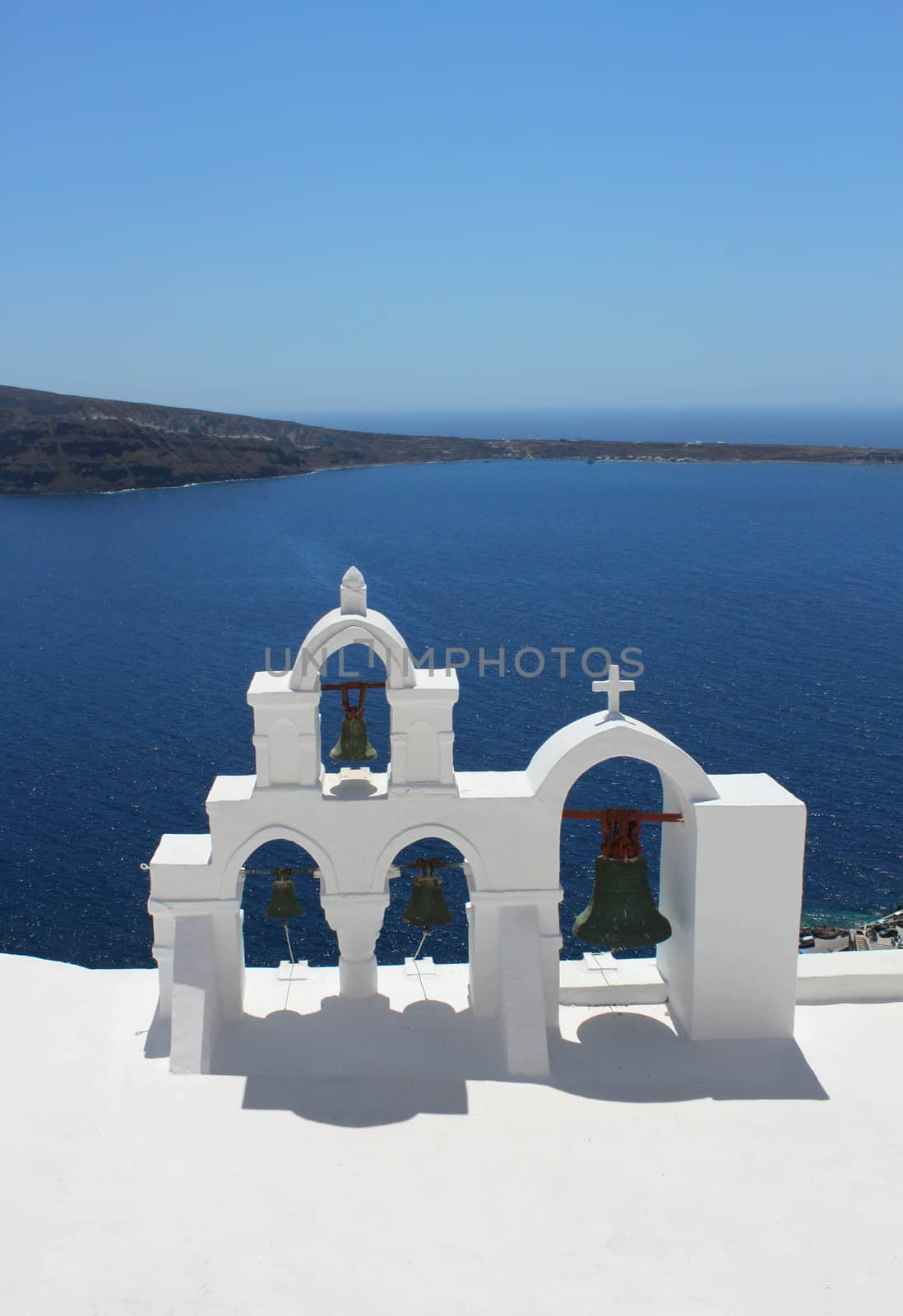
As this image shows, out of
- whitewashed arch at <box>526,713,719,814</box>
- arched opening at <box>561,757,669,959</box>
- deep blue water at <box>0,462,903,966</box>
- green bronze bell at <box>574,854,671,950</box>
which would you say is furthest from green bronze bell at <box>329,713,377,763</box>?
deep blue water at <box>0,462,903,966</box>

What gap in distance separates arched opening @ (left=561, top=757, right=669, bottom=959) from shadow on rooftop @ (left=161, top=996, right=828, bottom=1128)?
1546cm

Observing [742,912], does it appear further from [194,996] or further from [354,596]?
[194,996]

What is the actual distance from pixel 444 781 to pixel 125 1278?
5.02 metres

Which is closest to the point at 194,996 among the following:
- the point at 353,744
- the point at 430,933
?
the point at 353,744

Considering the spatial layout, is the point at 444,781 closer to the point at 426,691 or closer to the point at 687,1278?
the point at 426,691

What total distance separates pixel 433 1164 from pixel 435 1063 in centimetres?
182

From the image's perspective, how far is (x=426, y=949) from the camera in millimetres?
28344

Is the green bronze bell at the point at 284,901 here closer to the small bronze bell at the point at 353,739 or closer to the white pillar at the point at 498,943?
the small bronze bell at the point at 353,739

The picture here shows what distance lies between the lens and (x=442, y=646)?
186 ft

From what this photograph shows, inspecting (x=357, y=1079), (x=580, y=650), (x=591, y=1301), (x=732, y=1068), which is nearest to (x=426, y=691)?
(x=357, y=1079)

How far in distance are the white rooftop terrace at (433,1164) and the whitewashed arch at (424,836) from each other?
4.52 feet

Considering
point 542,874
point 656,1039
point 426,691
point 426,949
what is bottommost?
point 426,949

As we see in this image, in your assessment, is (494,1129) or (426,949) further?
(426,949)

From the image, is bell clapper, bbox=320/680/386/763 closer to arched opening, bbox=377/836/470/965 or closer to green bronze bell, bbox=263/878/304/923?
green bronze bell, bbox=263/878/304/923
